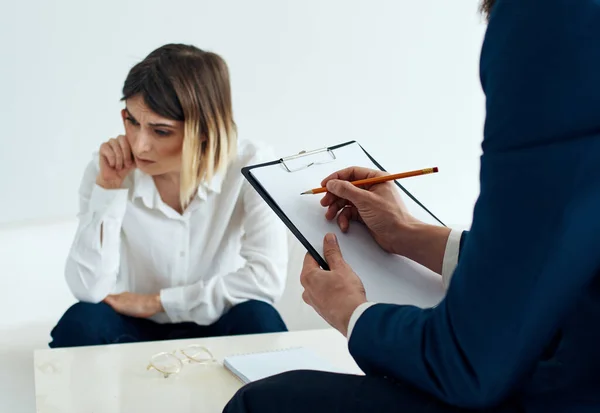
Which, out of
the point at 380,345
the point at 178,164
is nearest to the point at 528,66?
the point at 380,345

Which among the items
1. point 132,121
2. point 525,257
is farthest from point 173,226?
point 525,257

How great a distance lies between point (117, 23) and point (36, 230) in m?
0.64

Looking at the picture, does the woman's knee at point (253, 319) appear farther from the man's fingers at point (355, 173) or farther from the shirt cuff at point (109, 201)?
the man's fingers at point (355, 173)

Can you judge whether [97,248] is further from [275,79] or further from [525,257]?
[525,257]

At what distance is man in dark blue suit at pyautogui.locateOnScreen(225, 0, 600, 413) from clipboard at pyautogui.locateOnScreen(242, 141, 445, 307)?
27 centimetres

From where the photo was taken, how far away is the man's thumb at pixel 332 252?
39.6 inches

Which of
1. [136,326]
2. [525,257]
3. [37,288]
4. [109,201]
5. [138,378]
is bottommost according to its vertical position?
[37,288]

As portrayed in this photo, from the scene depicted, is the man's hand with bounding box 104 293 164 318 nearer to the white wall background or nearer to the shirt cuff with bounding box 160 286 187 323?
the shirt cuff with bounding box 160 286 187 323

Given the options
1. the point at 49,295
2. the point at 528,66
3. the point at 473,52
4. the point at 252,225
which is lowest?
the point at 49,295

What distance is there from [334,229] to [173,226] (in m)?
0.85

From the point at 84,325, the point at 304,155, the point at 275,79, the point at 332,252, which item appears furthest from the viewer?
the point at 275,79

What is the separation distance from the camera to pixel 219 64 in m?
1.84

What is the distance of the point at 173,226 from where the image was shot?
1.90 m

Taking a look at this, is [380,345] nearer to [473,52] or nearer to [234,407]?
[234,407]
